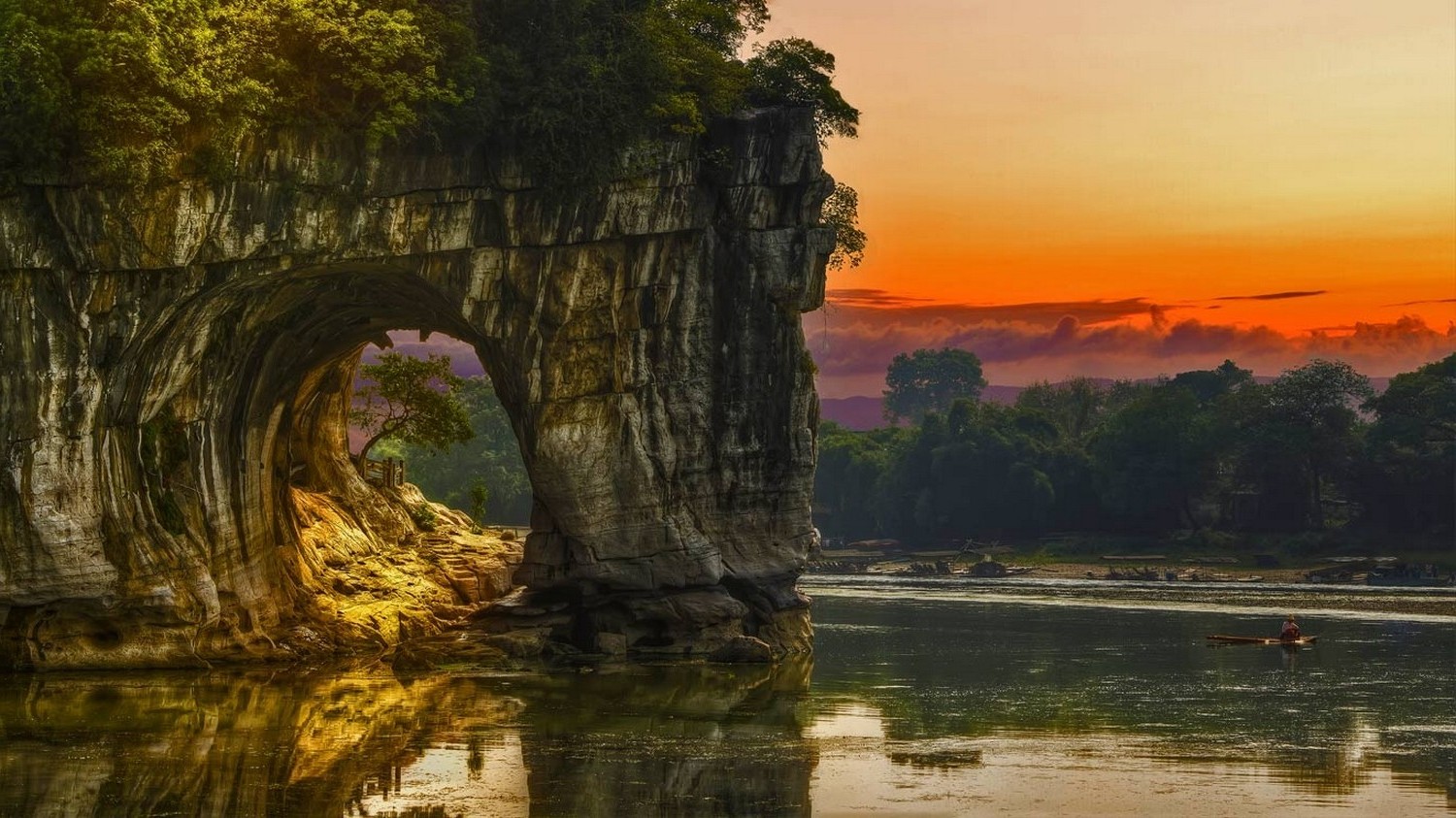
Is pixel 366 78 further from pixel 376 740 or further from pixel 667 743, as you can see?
pixel 667 743

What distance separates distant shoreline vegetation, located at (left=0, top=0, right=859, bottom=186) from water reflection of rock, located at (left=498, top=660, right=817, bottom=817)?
12023mm

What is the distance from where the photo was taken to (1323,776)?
86.0ft

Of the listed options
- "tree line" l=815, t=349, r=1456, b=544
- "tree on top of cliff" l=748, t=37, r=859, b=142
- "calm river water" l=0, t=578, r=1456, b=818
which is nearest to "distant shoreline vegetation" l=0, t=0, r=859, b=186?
"tree on top of cliff" l=748, t=37, r=859, b=142

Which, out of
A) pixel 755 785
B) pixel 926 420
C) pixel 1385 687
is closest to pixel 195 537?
pixel 755 785

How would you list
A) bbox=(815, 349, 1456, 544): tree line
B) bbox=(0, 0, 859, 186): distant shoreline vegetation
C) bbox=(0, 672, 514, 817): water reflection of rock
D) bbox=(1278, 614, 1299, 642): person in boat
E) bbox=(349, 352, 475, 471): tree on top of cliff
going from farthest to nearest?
bbox=(815, 349, 1456, 544): tree line < bbox=(349, 352, 475, 471): tree on top of cliff < bbox=(1278, 614, 1299, 642): person in boat < bbox=(0, 0, 859, 186): distant shoreline vegetation < bbox=(0, 672, 514, 817): water reflection of rock

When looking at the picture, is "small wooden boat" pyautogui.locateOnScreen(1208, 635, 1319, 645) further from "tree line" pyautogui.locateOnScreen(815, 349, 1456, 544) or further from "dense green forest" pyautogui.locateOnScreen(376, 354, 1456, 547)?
"tree line" pyautogui.locateOnScreen(815, 349, 1456, 544)

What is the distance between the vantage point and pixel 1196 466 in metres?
105

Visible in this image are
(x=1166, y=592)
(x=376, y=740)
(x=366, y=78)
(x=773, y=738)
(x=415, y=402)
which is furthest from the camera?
(x=1166, y=592)

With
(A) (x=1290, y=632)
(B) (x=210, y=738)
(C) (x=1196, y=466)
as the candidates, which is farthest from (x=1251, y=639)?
(C) (x=1196, y=466)

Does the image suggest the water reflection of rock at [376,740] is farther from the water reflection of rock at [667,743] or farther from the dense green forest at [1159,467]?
the dense green forest at [1159,467]

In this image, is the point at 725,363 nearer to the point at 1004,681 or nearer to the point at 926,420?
the point at 1004,681

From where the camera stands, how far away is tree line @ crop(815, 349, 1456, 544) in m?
95.8

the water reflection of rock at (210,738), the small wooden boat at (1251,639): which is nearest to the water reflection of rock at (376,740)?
the water reflection of rock at (210,738)

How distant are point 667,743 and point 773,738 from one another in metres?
2.05
